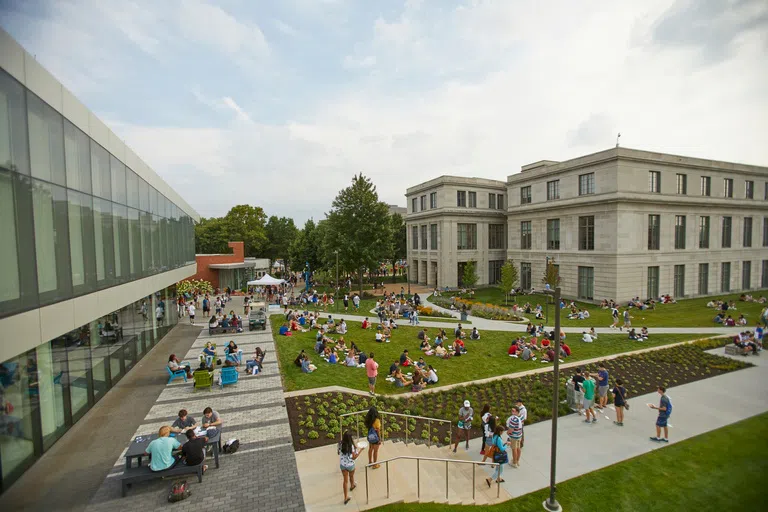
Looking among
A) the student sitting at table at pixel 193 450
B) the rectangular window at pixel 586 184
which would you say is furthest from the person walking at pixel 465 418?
the rectangular window at pixel 586 184

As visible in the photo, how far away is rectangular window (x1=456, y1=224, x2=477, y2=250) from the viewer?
157 feet

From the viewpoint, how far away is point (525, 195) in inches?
1710

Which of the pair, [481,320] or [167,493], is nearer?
Result: [167,493]

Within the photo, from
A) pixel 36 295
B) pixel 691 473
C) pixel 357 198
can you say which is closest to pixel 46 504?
pixel 36 295

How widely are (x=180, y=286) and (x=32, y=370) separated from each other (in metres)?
28.8

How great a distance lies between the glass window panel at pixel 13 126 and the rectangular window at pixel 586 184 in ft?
129

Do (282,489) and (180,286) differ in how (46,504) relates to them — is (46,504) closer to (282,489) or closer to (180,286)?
(282,489)

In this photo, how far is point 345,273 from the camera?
43938mm

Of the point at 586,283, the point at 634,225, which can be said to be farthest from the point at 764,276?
the point at 586,283

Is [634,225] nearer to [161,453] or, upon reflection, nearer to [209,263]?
[161,453]

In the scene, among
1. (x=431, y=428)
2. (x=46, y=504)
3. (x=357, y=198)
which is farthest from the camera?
(x=357, y=198)

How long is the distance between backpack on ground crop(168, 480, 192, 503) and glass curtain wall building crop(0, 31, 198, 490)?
12.3ft

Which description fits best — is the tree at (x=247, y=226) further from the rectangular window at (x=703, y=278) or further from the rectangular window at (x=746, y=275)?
the rectangular window at (x=746, y=275)

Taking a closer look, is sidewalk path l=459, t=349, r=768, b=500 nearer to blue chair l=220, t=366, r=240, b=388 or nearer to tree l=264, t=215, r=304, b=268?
blue chair l=220, t=366, r=240, b=388
